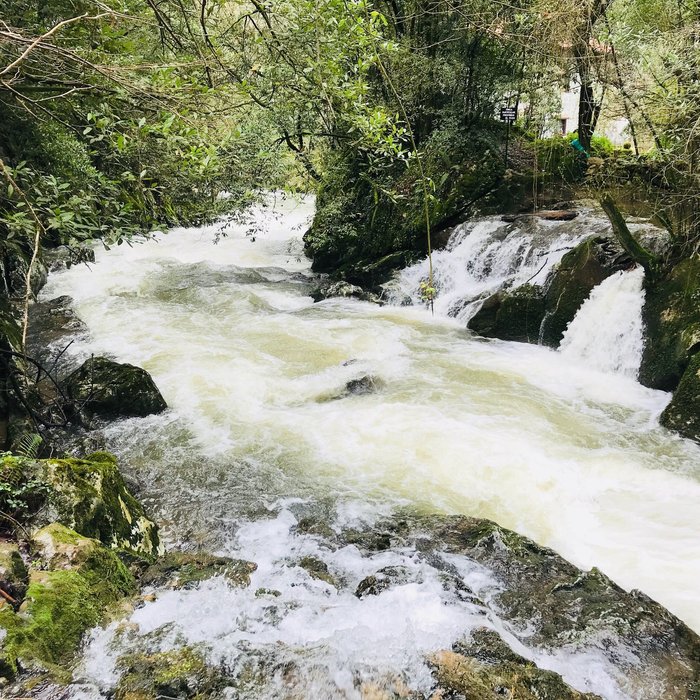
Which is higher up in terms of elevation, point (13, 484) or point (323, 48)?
point (323, 48)

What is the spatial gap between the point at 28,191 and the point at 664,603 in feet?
18.5

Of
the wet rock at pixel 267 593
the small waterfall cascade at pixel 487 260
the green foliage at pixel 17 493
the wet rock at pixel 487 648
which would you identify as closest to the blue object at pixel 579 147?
the small waterfall cascade at pixel 487 260

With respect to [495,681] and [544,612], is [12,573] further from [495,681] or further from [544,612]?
[544,612]

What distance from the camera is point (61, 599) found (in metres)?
2.60

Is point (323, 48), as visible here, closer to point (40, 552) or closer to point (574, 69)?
point (40, 552)

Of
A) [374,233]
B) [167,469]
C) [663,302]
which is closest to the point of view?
[167,469]

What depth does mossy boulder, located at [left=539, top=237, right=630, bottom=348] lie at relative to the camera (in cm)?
876

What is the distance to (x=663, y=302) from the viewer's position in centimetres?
746

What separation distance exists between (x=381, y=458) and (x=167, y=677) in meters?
3.53

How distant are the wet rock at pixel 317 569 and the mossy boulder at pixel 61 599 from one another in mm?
1213

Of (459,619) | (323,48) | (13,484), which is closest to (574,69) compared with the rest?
(323,48)

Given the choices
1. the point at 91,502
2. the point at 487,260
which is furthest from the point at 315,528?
the point at 487,260

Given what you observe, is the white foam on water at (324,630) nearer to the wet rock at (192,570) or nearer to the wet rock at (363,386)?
the wet rock at (192,570)

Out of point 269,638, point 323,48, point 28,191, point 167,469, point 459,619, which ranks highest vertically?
point 323,48
